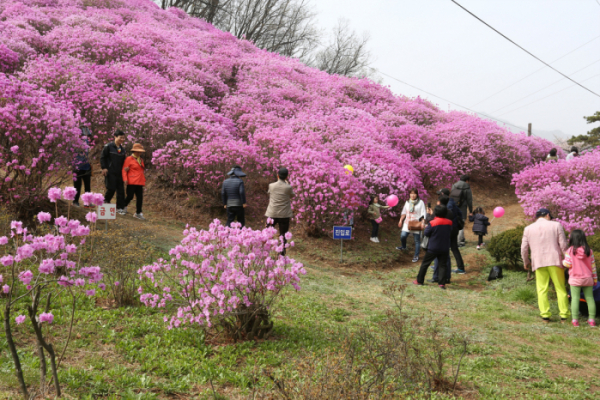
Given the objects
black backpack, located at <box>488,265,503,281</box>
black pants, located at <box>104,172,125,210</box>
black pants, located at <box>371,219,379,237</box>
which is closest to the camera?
black backpack, located at <box>488,265,503,281</box>

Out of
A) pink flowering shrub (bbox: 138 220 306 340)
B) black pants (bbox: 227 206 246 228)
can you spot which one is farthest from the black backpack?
pink flowering shrub (bbox: 138 220 306 340)

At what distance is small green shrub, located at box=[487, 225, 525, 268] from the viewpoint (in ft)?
26.9

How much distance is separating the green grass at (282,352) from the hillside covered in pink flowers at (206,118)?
3788mm

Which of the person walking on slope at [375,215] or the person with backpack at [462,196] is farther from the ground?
the person with backpack at [462,196]

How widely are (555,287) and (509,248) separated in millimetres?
2518

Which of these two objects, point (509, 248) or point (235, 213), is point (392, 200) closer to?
point (509, 248)

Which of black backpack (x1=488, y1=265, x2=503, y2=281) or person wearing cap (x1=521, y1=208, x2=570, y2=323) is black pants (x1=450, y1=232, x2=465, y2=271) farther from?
person wearing cap (x1=521, y1=208, x2=570, y2=323)

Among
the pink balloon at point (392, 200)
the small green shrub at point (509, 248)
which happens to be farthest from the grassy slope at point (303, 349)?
the pink balloon at point (392, 200)

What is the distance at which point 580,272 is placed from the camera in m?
5.54

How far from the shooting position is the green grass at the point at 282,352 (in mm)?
3240

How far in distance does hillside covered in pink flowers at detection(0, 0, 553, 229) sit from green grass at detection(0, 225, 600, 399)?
379 centimetres

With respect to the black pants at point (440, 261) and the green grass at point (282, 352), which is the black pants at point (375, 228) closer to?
the black pants at point (440, 261)

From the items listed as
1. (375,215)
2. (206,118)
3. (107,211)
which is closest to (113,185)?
(107,211)

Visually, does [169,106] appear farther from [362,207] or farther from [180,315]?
[180,315]
